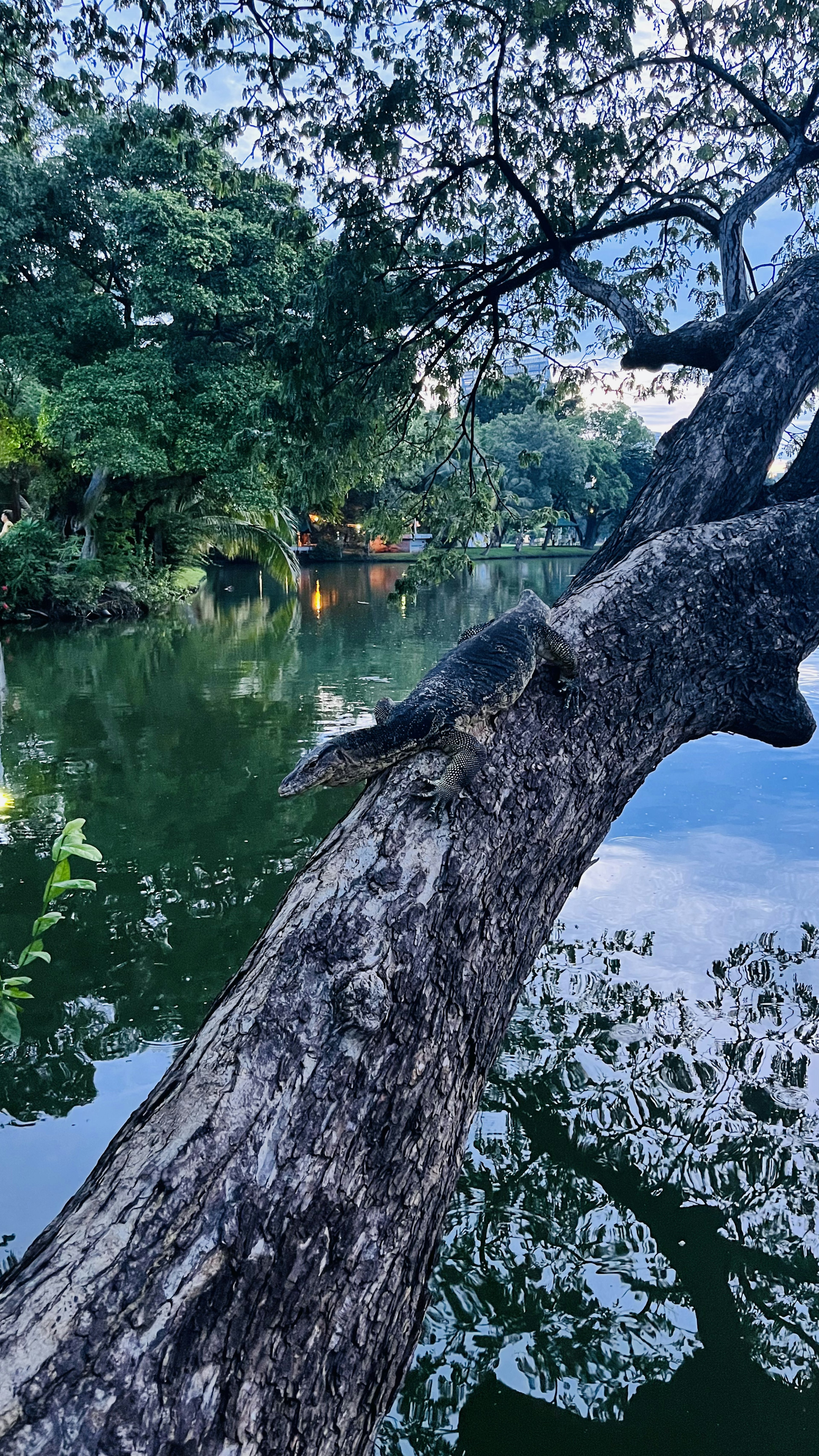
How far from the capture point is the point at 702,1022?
405cm

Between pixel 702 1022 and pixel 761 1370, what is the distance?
5.88ft

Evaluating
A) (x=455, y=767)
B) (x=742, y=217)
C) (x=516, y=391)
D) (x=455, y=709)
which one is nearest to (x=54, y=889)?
(x=455, y=767)

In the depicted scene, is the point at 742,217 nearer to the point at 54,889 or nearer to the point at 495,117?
the point at 495,117

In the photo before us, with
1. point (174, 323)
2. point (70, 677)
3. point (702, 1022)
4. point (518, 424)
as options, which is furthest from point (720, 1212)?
point (518, 424)

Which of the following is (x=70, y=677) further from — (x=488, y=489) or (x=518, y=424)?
(x=518, y=424)

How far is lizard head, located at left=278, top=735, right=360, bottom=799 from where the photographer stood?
8.90ft

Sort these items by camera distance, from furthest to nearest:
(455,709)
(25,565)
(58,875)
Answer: (25,565) < (455,709) < (58,875)

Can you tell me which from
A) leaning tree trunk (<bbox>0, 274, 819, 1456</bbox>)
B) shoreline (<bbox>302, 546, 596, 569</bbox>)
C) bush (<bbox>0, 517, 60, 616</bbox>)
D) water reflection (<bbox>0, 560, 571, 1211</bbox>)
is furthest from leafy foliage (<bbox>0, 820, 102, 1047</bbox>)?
shoreline (<bbox>302, 546, 596, 569</bbox>)

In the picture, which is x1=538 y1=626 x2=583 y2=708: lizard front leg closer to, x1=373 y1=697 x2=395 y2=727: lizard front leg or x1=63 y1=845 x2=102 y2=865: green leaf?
x1=373 y1=697 x2=395 y2=727: lizard front leg

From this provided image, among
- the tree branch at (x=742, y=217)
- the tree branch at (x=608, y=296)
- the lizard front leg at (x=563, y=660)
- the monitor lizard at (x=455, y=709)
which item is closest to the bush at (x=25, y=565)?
the tree branch at (x=608, y=296)

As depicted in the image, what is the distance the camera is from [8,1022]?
5.22 ft

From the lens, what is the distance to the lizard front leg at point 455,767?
6.82ft

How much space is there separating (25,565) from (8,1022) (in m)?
16.8

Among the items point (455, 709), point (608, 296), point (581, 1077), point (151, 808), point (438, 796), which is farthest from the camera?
point (151, 808)
